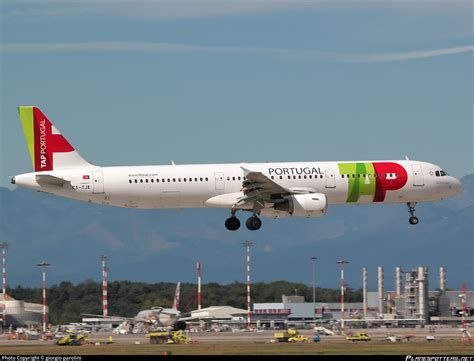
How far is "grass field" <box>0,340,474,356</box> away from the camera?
258ft

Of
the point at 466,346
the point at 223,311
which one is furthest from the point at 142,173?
the point at 223,311

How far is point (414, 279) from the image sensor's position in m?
181

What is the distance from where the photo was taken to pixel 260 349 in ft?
270

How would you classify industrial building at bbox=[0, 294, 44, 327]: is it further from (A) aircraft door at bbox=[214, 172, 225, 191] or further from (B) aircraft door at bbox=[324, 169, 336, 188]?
(B) aircraft door at bbox=[324, 169, 336, 188]

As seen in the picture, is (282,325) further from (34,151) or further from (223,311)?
(34,151)

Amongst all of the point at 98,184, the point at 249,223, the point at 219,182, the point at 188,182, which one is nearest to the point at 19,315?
the point at 98,184

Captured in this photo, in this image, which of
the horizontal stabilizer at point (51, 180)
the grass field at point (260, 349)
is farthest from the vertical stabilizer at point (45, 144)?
the grass field at point (260, 349)

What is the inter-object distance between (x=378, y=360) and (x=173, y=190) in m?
34.7

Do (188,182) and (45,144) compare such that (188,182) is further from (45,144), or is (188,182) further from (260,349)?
(260,349)

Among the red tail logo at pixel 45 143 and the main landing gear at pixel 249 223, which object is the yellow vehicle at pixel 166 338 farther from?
the red tail logo at pixel 45 143

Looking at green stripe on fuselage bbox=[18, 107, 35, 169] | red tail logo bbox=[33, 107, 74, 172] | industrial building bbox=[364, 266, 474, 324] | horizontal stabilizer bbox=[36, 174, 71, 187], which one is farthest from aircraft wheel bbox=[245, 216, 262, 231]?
industrial building bbox=[364, 266, 474, 324]

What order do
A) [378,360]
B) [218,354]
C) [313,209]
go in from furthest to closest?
[313,209] < [218,354] < [378,360]

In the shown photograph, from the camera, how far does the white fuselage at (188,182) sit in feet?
306

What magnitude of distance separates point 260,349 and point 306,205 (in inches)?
579
